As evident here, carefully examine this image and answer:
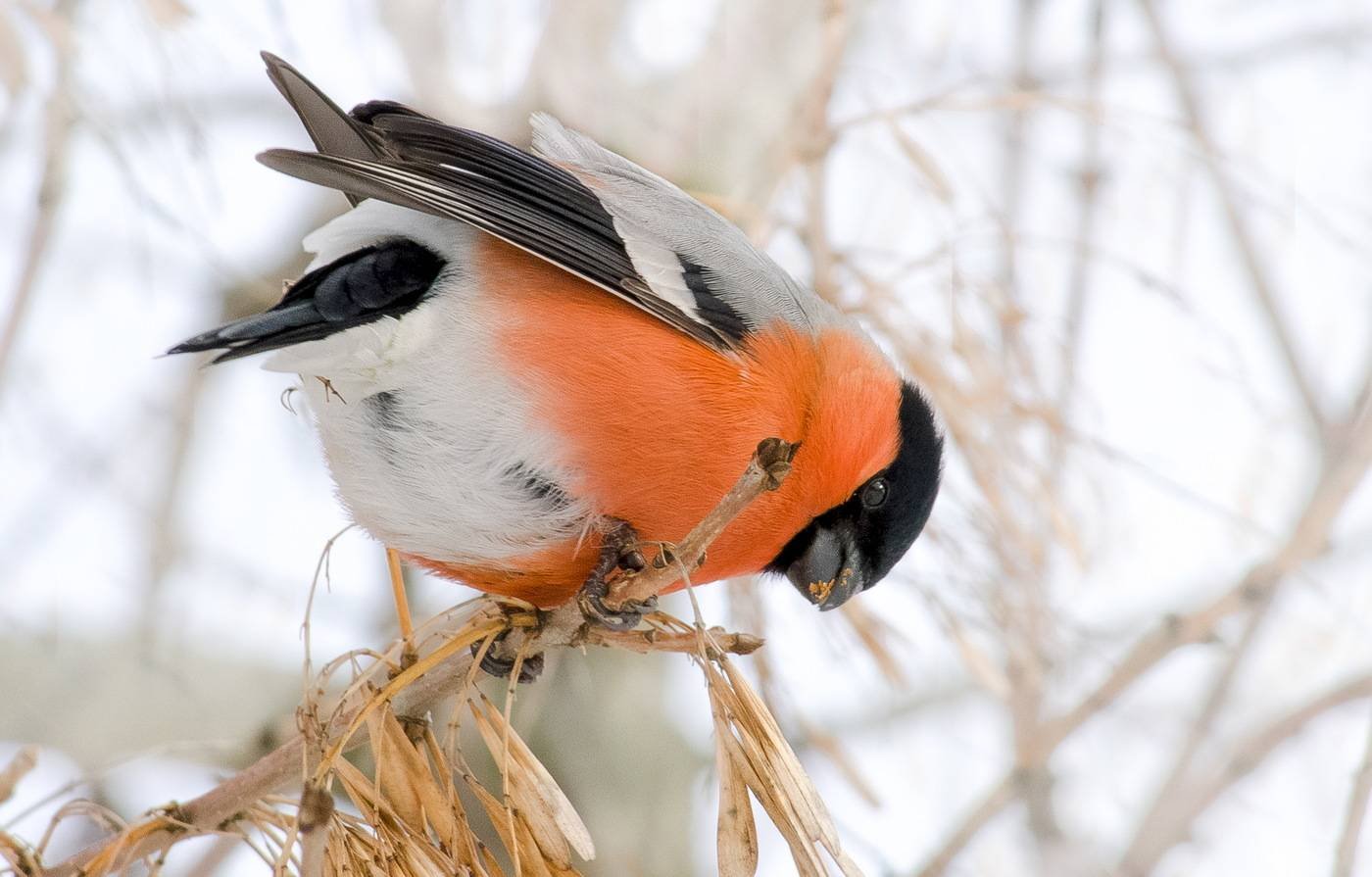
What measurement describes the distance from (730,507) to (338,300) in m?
0.63

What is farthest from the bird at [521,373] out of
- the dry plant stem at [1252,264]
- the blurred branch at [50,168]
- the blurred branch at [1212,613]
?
the dry plant stem at [1252,264]

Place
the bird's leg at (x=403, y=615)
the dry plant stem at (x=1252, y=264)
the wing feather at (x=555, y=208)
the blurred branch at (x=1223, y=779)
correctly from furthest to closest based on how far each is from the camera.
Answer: the dry plant stem at (x=1252, y=264), the blurred branch at (x=1223, y=779), the wing feather at (x=555, y=208), the bird's leg at (x=403, y=615)

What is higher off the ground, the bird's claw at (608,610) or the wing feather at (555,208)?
the wing feather at (555,208)

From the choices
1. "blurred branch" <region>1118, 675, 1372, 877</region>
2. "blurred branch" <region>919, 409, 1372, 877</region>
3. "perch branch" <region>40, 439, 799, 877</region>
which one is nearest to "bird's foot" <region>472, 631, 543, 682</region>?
"perch branch" <region>40, 439, 799, 877</region>

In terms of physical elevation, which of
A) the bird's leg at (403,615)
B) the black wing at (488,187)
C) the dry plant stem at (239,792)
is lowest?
the dry plant stem at (239,792)

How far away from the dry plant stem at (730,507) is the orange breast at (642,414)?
252 millimetres

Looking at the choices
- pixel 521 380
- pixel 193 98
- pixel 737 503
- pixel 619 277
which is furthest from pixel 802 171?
pixel 737 503

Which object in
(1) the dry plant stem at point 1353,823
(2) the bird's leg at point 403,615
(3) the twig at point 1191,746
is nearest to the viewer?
(2) the bird's leg at point 403,615

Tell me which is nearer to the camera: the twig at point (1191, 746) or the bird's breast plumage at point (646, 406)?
the bird's breast plumage at point (646, 406)

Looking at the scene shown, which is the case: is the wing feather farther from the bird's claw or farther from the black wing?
the bird's claw

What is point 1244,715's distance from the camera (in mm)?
2840

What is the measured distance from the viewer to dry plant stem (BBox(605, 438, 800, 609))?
1267 millimetres

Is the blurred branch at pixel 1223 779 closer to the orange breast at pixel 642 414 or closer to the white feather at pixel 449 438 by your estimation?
the orange breast at pixel 642 414

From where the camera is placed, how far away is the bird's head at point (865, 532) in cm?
189
